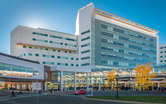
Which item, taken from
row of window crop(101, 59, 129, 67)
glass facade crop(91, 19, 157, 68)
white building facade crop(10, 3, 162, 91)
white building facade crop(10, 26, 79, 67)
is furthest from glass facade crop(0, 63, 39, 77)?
row of window crop(101, 59, 129, 67)

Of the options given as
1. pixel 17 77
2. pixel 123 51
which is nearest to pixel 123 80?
pixel 123 51

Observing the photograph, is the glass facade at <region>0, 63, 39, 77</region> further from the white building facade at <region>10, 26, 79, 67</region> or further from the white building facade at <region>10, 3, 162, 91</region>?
the white building facade at <region>10, 26, 79, 67</region>

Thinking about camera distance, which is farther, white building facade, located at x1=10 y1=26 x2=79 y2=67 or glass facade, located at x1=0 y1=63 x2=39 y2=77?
white building facade, located at x1=10 y1=26 x2=79 y2=67

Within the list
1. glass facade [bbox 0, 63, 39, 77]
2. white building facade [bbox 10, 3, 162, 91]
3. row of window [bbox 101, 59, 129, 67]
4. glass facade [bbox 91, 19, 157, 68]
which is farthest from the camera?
row of window [bbox 101, 59, 129, 67]

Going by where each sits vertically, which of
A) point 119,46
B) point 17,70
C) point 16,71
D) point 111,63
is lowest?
point 16,71

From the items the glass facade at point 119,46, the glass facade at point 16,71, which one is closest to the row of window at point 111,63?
the glass facade at point 119,46

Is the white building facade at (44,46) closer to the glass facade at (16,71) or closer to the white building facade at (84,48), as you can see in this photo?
the white building facade at (84,48)

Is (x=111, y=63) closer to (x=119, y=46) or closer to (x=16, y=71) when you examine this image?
(x=119, y=46)

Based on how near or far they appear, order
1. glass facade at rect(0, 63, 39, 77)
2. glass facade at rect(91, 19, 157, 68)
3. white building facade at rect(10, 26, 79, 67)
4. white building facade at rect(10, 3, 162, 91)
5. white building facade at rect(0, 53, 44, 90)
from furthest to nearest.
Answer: glass facade at rect(91, 19, 157, 68) < white building facade at rect(10, 26, 79, 67) < white building facade at rect(10, 3, 162, 91) < white building facade at rect(0, 53, 44, 90) < glass facade at rect(0, 63, 39, 77)

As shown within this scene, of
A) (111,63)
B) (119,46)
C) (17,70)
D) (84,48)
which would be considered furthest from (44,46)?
(119,46)

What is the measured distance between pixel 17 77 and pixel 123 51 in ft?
204

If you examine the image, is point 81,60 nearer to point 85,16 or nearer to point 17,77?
point 85,16

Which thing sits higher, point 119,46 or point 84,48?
point 119,46

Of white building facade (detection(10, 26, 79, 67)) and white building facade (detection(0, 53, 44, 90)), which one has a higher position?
white building facade (detection(10, 26, 79, 67))
